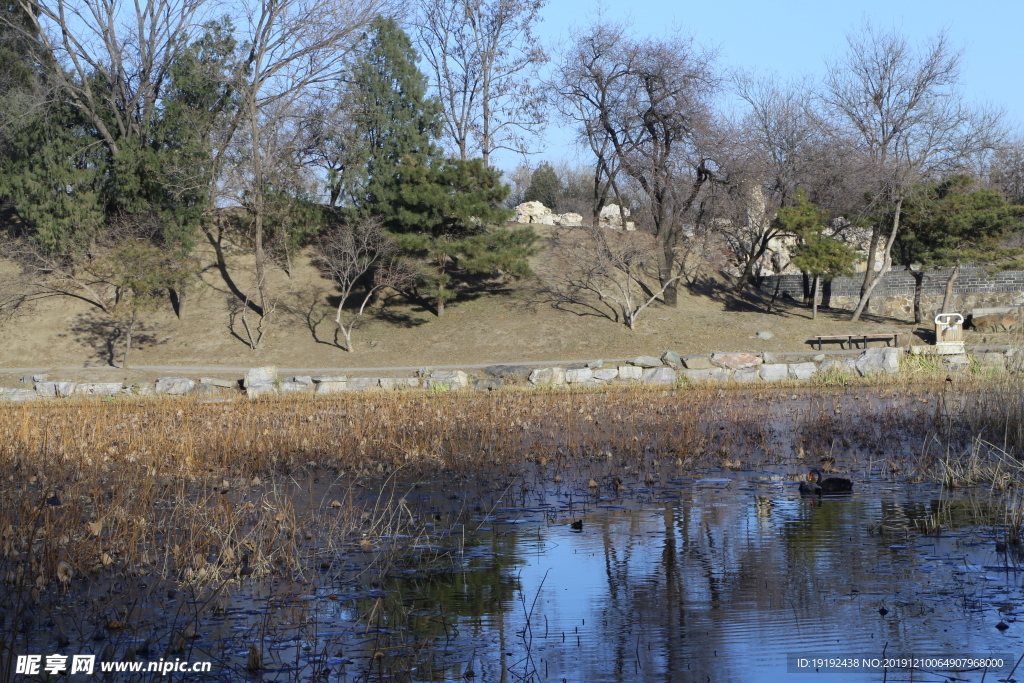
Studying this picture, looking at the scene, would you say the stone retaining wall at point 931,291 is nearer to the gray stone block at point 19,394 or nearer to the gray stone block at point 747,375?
the gray stone block at point 747,375

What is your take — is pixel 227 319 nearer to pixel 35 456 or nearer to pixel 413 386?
pixel 413 386

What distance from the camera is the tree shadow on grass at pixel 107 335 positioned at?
113 ft

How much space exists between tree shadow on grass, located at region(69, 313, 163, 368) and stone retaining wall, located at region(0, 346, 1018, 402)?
31.2 feet

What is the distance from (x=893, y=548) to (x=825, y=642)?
1826mm

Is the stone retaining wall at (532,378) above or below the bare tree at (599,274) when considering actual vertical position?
below

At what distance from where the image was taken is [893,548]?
5.64m

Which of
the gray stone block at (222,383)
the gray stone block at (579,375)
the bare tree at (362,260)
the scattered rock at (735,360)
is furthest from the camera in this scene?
the bare tree at (362,260)

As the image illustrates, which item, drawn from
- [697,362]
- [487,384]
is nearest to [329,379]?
[487,384]

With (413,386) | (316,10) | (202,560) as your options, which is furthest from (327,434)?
(316,10)

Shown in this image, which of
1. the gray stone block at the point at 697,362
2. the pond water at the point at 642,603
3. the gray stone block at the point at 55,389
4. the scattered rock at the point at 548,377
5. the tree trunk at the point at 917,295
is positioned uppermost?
the tree trunk at the point at 917,295

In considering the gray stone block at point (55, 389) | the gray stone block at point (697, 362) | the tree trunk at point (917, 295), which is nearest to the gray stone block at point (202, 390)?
the gray stone block at point (55, 389)

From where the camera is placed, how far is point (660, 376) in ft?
71.7

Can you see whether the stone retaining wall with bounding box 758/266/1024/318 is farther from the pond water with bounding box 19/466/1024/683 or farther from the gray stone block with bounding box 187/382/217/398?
the pond water with bounding box 19/466/1024/683

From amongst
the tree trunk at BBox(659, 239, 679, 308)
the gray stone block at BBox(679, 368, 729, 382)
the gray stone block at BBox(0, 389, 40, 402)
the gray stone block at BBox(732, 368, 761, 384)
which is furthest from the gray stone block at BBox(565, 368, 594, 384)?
the tree trunk at BBox(659, 239, 679, 308)
